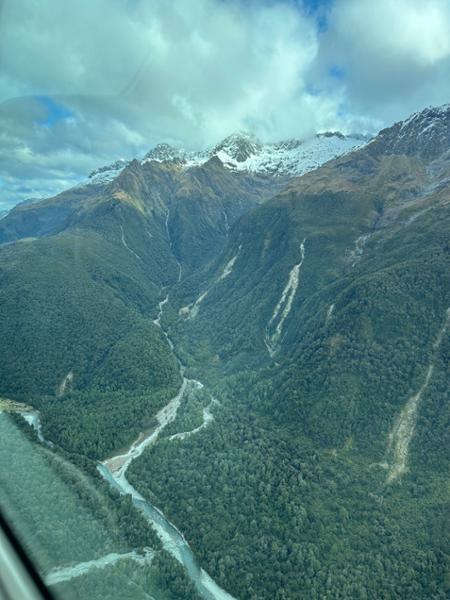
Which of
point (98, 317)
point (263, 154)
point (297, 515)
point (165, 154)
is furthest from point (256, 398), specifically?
point (263, 154)

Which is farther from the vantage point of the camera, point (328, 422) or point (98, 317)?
point (98, 317)

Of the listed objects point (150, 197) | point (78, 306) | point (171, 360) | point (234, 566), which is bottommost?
point (234, 566)

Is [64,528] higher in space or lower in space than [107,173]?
lower

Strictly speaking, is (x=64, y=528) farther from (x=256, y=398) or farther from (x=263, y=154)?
(x=263, y=154)

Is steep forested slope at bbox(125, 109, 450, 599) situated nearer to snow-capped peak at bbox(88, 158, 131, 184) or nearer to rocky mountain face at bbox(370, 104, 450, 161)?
rocky mountain face at bbox(370, 104, 450, 161)

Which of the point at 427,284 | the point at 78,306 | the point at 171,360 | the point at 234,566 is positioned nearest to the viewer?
the point at 234,566

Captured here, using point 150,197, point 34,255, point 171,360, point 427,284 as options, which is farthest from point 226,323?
point 150,197

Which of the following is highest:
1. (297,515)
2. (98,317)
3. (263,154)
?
(263,154)

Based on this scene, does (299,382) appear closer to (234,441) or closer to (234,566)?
(234,441)
